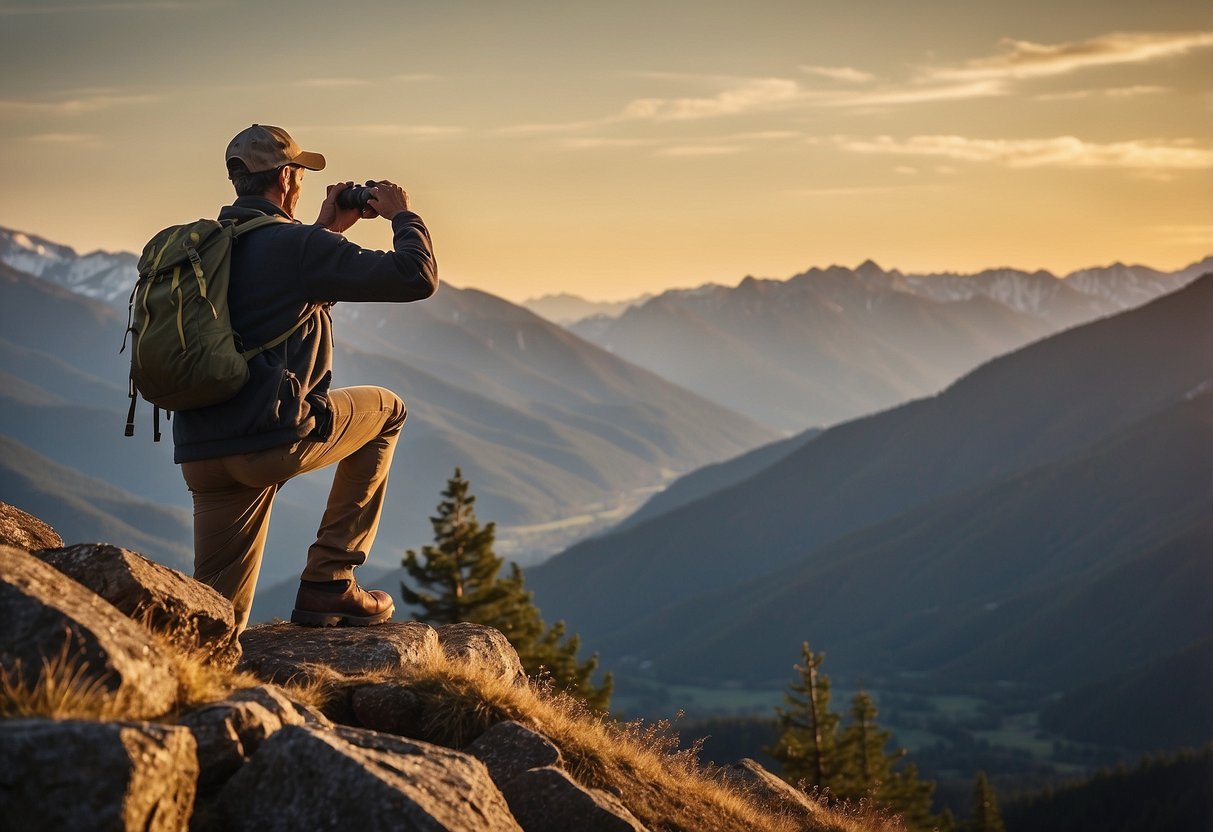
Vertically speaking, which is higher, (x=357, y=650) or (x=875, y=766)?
(x=357, y=650)

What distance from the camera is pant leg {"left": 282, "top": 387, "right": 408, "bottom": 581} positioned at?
9.81 meters

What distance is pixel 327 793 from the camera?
655 cm

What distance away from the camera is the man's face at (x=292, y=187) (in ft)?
30.1

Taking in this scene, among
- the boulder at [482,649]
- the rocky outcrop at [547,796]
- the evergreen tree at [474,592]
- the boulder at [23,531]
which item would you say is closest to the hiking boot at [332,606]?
the boulder at [482,649]

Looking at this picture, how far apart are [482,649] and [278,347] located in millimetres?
4305

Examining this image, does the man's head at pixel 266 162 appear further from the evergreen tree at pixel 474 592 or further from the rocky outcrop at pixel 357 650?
the evergreen tree at pixel 474 592

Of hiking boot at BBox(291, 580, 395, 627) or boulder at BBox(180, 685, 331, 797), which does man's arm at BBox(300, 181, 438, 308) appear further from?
hiking boot at BBox(291, 580, 395, 627)

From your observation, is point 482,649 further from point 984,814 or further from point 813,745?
point 984,814

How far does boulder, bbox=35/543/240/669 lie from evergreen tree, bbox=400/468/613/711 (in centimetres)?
3379

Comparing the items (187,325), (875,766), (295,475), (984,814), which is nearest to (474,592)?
(875,766)

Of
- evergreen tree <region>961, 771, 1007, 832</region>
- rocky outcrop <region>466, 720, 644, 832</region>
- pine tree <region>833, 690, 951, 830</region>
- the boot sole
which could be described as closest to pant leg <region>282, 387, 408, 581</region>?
the boot sole

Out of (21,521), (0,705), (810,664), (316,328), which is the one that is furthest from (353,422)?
(810,664)

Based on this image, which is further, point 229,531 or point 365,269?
point 229,531

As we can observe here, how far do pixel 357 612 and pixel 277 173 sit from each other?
13.9ft
